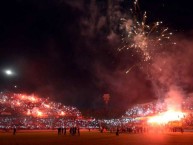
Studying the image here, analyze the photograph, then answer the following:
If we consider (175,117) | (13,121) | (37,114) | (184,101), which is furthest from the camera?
(37,114)

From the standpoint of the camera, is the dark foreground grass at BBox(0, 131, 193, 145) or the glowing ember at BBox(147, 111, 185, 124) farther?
the glowing ember at BBox(147, 111, 185, 124)

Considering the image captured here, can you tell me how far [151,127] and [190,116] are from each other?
7.42m

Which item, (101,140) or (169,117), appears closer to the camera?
(101,140)

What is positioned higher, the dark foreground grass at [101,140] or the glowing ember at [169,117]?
the glowing ember at [169,117]

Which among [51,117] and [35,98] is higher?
[35,98]

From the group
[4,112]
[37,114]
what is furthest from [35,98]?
[4,112]

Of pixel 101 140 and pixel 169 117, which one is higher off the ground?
pixel 169 117

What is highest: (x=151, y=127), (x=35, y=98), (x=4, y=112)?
A: (x=35, y=98)

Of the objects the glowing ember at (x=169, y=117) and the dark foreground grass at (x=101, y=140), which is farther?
the glowing ember at (x=169, y=117)

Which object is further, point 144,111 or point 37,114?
point 37,114

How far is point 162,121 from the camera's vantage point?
2084 inches

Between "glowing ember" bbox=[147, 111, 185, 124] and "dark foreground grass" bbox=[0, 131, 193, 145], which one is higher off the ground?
"glowing ember" bbox=[147, 111, 185, 124]

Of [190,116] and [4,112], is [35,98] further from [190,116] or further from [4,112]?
[190,116]

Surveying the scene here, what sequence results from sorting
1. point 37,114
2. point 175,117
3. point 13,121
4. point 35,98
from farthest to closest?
point 35,98 → point 37,114 → point 13,121 → point 175,117
